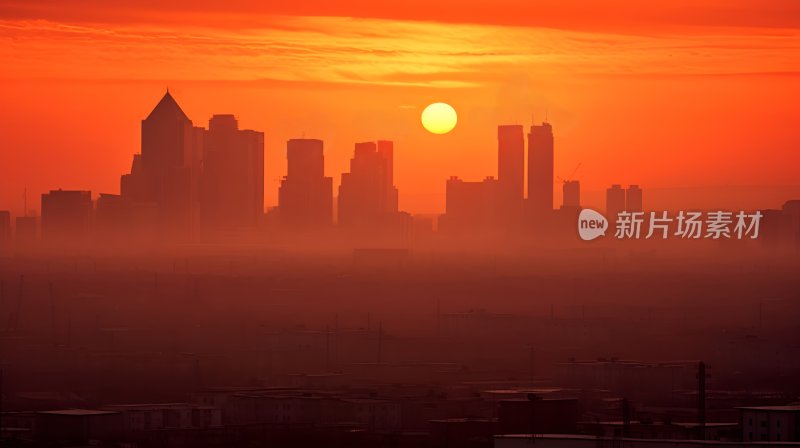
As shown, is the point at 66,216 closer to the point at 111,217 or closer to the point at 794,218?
the point at 111,217

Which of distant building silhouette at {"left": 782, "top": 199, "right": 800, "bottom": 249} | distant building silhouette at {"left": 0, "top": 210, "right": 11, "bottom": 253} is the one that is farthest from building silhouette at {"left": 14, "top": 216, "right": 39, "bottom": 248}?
distant building silhouette at {"left": 782, "top": 199, "right": 800, "bottom": 249}

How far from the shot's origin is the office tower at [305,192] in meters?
102

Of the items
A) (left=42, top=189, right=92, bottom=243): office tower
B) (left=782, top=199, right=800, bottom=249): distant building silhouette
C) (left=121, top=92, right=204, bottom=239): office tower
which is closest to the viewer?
(left=782, top=199, right=800, bottom=249): distant building silhouette

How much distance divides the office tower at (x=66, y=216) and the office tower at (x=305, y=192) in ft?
39.8

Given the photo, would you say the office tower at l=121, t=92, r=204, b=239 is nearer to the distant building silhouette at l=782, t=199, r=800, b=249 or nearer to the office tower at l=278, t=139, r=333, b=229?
the office tower at l=278, t=139, r=333, b=229

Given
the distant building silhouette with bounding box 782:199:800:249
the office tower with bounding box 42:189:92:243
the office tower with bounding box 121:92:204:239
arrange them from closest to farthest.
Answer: the distant building silhouette with bounding box 782:199:800:249 < the office tower with bounding box 42:189:92:243 < the office tower with bounding box 121:92:204:239

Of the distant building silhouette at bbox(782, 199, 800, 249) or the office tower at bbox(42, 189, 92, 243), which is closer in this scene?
the distant building silhouette at bbox(782, 199, 800, 249)

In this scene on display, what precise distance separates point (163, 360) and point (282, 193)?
32.8 m

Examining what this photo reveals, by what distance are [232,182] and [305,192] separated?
413cm

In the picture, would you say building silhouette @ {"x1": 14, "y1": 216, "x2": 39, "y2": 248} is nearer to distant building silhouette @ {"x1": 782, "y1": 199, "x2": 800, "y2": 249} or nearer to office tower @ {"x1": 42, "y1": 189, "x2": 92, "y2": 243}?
office tower @ {"x1": 42, "y1": 189, "x2": 92, "y2": 243}

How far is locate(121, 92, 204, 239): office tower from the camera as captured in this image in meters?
102

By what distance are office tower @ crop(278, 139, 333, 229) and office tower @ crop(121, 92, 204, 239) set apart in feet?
18.5

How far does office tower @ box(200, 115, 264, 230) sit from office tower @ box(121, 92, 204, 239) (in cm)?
82

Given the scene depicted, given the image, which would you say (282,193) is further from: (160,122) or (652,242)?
(652,242)
